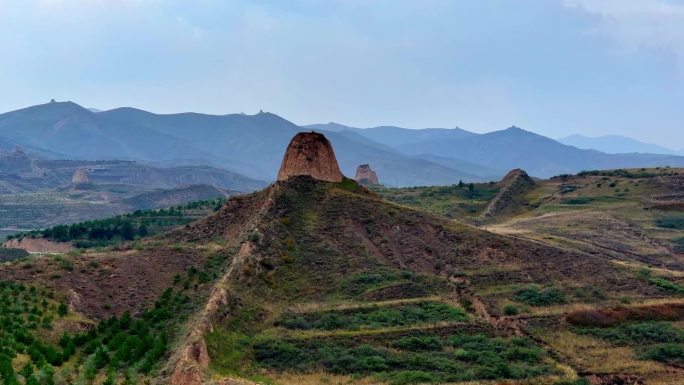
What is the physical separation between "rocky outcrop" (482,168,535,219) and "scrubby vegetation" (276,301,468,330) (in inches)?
2511

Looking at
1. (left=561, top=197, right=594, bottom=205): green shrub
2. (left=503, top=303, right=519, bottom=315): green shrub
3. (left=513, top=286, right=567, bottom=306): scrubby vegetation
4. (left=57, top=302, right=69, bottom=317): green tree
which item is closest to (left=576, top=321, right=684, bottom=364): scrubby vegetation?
(left=503, top=303, right=519, bottom=315): green shrub

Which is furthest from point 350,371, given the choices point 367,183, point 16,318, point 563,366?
Answer: point 367,183

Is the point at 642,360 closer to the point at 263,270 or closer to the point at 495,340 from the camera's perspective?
the point at 495,340

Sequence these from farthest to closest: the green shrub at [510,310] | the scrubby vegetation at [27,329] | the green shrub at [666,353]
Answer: the green shrub at [510,310], the green shrub at [666,353], the scrubby vegetation at [27,329]

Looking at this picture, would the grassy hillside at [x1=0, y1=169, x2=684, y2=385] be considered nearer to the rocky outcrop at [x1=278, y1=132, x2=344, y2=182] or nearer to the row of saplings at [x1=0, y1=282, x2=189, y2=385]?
the row of saplings at [x1=0, y1=282, x2=189, y2=385]

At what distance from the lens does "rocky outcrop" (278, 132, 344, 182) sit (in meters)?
64.8

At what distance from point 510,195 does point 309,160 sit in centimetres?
6513

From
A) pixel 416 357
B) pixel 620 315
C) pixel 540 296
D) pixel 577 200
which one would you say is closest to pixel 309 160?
pixel 540 296

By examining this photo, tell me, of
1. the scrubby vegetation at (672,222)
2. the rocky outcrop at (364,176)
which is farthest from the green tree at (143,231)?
the rocky outcrop at (364,176)

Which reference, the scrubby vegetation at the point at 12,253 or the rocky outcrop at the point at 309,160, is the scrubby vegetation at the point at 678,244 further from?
the scrubby vegetation at the point at 12,253

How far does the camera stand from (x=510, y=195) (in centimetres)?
11944

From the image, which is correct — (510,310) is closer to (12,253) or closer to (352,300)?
(352,300)

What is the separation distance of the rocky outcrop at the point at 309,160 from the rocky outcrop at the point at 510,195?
153 ft

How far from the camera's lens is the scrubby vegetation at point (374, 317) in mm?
40469
